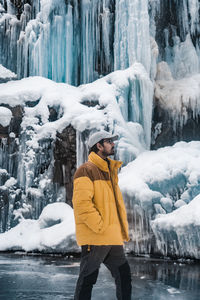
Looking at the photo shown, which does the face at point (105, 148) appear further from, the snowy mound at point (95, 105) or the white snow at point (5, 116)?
the white snow at point (5, 116)

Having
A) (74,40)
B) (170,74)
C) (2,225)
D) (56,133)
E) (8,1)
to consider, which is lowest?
(2,225)

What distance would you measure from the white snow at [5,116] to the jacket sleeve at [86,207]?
8383mm

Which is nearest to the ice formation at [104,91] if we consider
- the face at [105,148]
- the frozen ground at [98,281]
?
the frozen ground at [98,281]

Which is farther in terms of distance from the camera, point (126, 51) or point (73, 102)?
point (126, 51)

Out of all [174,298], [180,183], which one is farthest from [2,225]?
[174,298]

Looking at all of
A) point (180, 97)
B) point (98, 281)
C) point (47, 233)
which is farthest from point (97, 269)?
point (180, 97)

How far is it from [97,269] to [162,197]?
5559 millimetres

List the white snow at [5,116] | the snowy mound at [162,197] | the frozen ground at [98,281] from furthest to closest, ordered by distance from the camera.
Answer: the white snow at [5,116] → the snowy mound at [162,197] → the frozen ground at [98,281]

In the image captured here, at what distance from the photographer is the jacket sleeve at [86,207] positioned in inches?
97.1

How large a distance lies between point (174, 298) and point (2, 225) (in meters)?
7.17

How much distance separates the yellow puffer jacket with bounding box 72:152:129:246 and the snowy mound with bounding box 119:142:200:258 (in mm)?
4725

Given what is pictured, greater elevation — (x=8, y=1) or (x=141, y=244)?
(x=8, y=1)

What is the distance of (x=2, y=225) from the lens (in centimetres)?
1014

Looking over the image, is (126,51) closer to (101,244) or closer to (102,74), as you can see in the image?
(102,74)
